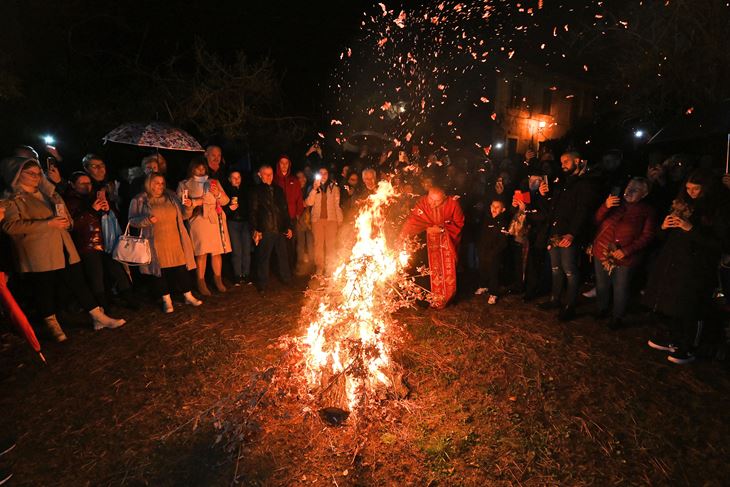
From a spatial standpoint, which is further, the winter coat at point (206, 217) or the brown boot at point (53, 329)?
the winter coat at point (206, 217)

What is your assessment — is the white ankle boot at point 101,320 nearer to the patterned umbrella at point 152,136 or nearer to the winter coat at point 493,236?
the patterned umbrella at point 152,136

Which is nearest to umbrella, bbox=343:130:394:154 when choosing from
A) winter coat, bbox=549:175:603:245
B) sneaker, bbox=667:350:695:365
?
winter coat, bbox=549:175:603:245

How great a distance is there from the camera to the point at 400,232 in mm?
6844

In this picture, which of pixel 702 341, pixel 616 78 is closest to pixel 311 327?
pixel 702 341

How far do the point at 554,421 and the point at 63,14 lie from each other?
11.5 meters

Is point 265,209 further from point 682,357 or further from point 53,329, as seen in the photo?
point 682,357

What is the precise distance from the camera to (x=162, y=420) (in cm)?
370

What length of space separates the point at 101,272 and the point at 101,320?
2.53 feet

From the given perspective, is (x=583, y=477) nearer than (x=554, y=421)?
Yes

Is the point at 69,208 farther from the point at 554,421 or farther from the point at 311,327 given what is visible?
the point at 554,421

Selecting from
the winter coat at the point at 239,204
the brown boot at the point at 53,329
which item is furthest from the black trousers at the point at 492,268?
the brown boot at the point at 53,329

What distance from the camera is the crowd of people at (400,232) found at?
15.5ft

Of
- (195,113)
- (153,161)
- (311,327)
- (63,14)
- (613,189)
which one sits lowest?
(311,327)

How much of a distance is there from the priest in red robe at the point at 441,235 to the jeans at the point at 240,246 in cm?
341
